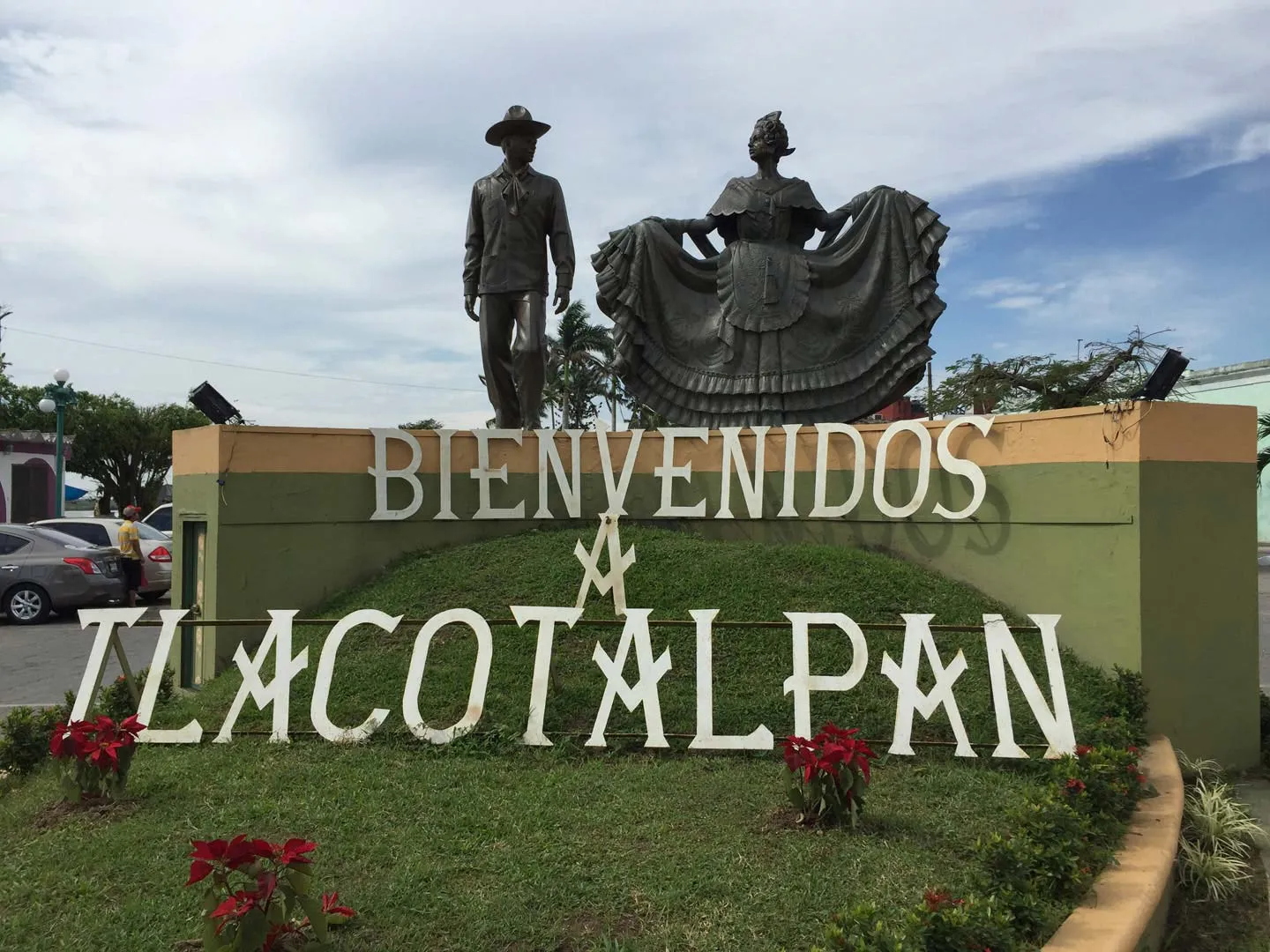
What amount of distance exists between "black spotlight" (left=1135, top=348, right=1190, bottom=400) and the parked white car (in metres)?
13.3

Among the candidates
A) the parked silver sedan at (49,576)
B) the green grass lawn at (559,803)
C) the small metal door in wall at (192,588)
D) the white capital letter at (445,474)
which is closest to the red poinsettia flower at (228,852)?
the green grass lawn at (559,803)

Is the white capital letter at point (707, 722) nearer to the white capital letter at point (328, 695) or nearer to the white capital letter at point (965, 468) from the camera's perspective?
the white capital letter at point (328, 695)

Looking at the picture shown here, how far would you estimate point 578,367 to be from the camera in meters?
36.3

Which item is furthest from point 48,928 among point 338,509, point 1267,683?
point 1267,683

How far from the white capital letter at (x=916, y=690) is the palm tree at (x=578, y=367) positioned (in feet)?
95.0

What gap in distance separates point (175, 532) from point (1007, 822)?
700cm

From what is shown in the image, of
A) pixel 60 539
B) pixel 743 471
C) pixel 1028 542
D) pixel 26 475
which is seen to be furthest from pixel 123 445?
pixel 1028 542

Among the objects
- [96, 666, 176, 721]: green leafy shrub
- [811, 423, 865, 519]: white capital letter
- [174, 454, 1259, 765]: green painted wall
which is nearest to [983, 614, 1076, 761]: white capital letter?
[174, 454, 1259, 765]: green painted wall

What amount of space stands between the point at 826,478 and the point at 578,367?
94.4 feet

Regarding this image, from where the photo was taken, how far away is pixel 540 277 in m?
8.67

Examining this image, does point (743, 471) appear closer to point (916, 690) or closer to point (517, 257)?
point (517, 257)

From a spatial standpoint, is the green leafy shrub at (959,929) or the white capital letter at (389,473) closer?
the green leafy shrub at (959,929)

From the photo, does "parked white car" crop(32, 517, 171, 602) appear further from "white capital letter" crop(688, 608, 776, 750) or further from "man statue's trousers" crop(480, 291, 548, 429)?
"white capital letter" crop(688, 608, 776, 750)

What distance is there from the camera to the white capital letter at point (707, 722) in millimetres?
5133
